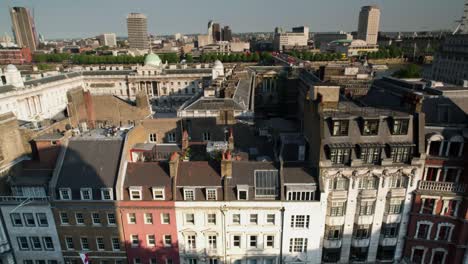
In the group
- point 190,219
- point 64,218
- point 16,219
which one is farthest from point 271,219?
point 16,219

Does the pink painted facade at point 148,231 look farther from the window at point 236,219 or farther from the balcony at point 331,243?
the balcony at point 331,243

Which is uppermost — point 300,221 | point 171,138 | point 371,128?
point 371,128

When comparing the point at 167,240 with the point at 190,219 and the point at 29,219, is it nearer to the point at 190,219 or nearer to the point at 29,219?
the point at 190,219

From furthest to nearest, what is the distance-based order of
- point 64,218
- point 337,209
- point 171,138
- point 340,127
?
1. point 171,138
2. point 64,218
3. point 337,209
4. point 340,127

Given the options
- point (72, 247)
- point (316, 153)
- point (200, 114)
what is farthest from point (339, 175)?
point (72, 247)

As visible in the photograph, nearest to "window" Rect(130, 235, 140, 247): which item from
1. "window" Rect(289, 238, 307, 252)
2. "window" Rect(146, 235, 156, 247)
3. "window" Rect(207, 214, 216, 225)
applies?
"window" Rect(146, 235, 156, 247)

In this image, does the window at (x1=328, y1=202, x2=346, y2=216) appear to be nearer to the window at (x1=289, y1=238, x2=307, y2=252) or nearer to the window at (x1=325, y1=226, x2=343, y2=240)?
the window at (x1=325, y1=226, x2=343, y2=240)

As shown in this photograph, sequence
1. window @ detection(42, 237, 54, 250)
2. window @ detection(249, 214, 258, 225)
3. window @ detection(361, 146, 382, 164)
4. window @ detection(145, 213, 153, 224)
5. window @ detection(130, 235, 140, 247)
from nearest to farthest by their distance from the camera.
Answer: window @ detection(361, 146, 382, 164) < window @ detection(249, 214, 258, 225) < window @ detection(145, 213, 153, 224) < window @ detection(130, 235, 140, 247) < window @ detection(42, 237, 54, 250)
